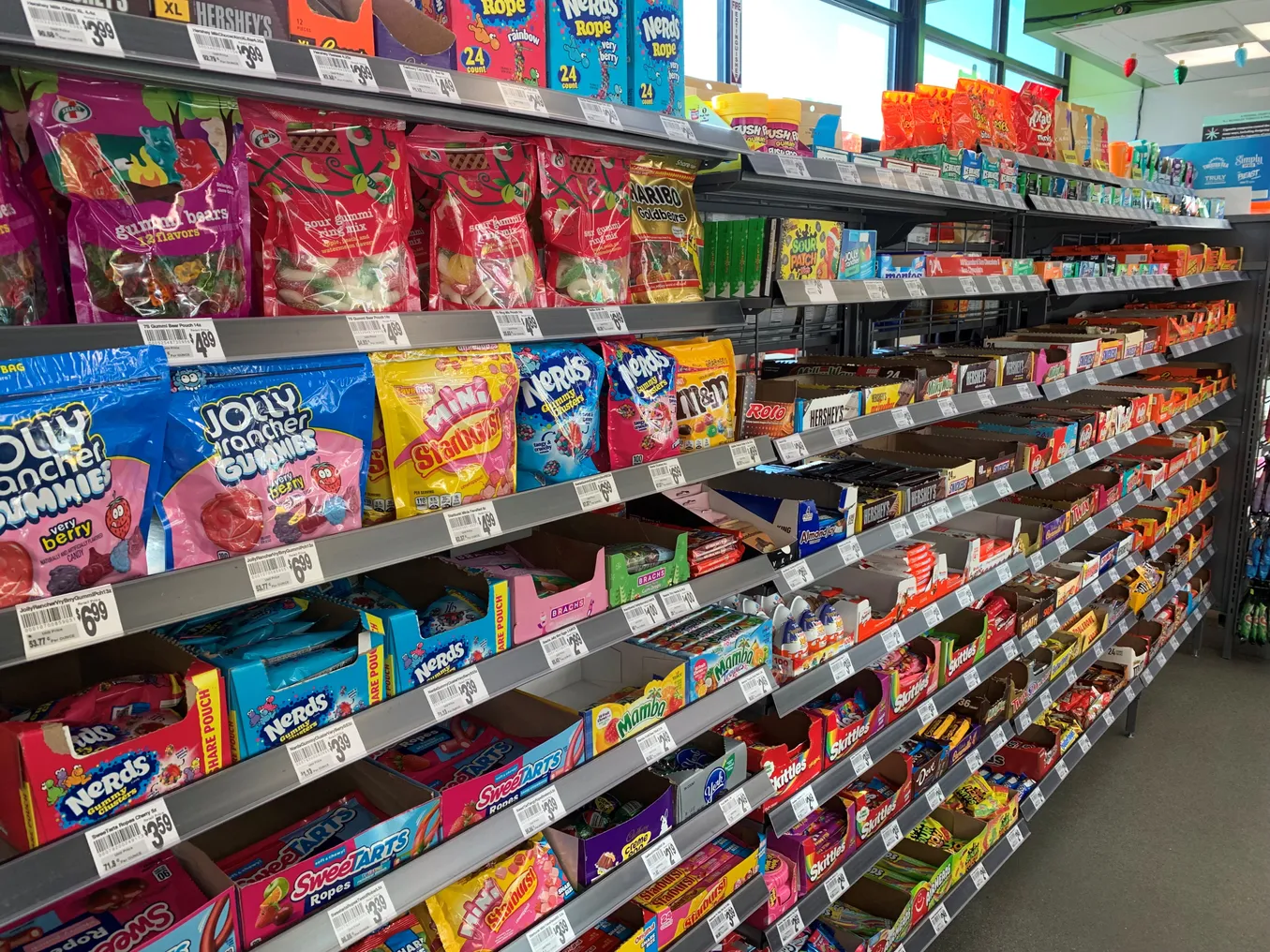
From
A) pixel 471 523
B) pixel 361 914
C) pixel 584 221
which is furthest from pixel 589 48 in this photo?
pixel 361 914

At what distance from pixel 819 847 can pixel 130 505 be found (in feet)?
5.84

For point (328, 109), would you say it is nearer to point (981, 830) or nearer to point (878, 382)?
point (878, 382)

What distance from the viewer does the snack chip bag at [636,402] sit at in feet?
5.08

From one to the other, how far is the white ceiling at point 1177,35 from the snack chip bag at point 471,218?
16.6ft

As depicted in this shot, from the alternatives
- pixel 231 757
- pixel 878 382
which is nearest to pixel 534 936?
pixel 231 757

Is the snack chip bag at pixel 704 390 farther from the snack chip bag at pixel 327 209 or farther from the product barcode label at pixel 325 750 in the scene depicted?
the product barcode label at pixel 325 750

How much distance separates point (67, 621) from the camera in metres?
0.88

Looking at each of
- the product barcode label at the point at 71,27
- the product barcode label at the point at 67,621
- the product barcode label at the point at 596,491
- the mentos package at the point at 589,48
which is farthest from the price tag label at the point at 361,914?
the mentos package at the point at 589,48

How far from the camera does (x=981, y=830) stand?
268 cm

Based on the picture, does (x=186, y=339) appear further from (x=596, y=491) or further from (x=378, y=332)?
(x=596, y=491)

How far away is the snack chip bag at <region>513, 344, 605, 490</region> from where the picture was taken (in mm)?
1447

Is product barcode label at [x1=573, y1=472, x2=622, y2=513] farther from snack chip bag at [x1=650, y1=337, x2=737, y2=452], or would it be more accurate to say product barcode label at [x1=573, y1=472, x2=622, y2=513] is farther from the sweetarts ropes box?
the sweetarts ropes box

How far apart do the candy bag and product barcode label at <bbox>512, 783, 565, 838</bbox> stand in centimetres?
81

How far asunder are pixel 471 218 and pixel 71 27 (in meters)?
0.58
